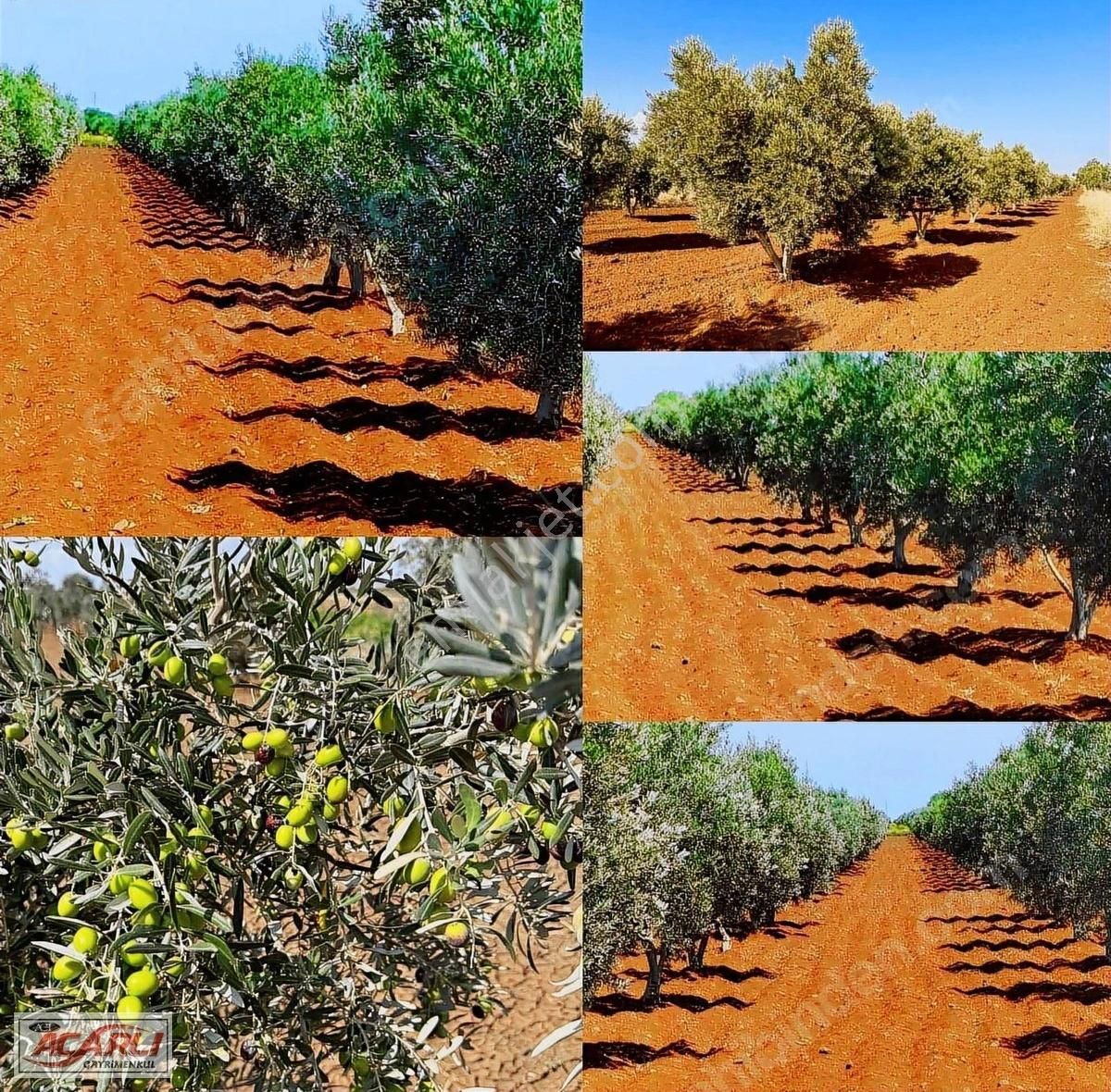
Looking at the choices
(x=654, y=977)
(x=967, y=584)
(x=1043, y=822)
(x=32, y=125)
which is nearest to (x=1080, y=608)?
(x=967, y=584)

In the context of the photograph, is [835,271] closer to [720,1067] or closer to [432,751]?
[432,751]

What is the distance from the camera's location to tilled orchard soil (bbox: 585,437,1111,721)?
130 inches

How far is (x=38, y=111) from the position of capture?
3229 millimetres

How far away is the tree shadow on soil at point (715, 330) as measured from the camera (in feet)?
10.8

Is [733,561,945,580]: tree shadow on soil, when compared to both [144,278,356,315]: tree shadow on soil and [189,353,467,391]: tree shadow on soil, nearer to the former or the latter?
[189,353,467,391]: tree shadow on soil

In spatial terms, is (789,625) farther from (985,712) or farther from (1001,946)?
(1001,946)

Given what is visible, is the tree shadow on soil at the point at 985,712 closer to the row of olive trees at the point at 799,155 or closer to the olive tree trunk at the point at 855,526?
the olive tree trunk at the point at 855,526

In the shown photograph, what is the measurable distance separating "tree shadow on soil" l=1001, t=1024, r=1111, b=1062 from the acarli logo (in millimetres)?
2761

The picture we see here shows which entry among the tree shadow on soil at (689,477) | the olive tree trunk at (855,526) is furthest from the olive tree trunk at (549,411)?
the olive tree trunk at (855,526)

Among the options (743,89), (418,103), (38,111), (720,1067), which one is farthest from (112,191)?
(720,1067)

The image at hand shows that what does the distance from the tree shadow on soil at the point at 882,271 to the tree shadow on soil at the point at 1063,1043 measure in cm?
250

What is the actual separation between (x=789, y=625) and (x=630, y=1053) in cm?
155

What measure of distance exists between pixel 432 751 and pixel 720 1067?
2.21 m

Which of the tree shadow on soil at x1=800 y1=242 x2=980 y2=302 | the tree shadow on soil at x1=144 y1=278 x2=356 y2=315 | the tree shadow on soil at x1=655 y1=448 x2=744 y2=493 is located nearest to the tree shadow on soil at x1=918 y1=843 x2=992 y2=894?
the tree shadow on soil at x1=655 y1=448 x2=744 y2=493
